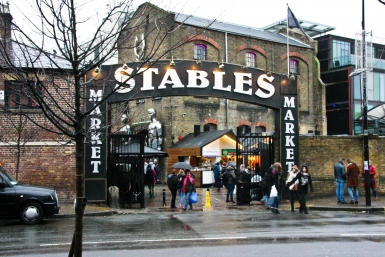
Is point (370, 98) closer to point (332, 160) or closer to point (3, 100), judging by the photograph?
point (332, 160)

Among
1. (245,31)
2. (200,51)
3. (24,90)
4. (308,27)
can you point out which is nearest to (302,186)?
(24,90)

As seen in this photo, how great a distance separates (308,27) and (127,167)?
110ft

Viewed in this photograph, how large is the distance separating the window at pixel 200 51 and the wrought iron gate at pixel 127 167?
674 inches

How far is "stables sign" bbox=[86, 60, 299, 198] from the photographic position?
17.4 meters

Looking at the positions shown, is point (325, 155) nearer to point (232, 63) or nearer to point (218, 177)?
point (218, 177)

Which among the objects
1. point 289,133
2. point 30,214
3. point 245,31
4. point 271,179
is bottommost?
point 30,214

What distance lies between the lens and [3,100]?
58.0ft

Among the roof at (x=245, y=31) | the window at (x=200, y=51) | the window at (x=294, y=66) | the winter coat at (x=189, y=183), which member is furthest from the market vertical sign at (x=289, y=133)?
the window at (x=294, y=66)

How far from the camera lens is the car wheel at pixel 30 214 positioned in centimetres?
1346

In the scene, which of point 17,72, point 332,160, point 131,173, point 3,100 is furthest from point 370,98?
point 17,72

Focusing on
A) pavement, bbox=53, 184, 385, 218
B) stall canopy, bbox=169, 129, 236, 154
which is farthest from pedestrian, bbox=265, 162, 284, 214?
stall canopy, bbox=169, 129, 236, 154

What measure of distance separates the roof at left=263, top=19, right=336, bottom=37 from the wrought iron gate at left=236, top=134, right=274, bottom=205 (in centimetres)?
2608

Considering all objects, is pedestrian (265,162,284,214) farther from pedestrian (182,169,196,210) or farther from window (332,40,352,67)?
window (332,40,352,67)

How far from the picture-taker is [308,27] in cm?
4641
